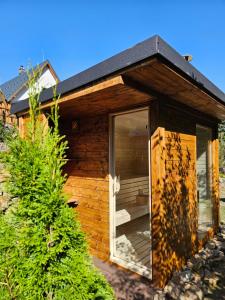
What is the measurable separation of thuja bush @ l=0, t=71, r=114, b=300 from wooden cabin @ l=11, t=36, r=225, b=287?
0.34 meters

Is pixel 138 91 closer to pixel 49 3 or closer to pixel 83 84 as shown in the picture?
pixel 83 84

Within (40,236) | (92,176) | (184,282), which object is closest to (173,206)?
(184,282)

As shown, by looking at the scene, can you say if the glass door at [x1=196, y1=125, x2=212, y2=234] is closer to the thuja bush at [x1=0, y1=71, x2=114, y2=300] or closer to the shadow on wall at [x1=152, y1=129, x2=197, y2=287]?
the shadow on wall at [x1=152, y1=129, x2=197, y2=287]

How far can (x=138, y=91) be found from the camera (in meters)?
2.21

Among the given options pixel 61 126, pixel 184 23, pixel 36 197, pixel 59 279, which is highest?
pixel 184 23

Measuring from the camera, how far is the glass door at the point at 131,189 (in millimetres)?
3908

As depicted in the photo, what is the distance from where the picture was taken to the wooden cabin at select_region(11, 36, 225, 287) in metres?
1.98

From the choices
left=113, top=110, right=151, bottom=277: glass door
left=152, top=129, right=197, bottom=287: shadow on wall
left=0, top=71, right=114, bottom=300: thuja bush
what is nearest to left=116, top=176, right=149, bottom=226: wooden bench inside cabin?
left=113, top=110, right=151, bottom=277: glass door

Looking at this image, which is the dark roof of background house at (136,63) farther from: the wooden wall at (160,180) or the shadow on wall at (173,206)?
the shadow on wall at (173,206)

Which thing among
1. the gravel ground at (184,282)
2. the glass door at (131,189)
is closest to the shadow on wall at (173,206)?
the gravel ground at (184,282)

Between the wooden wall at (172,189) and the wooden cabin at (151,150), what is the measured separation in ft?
0.04

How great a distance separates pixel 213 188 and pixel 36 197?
4233 mm

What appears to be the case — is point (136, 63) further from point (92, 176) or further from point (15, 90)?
point (15, 90)

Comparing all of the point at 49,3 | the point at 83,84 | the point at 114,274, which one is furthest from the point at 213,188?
the point at 49,3
